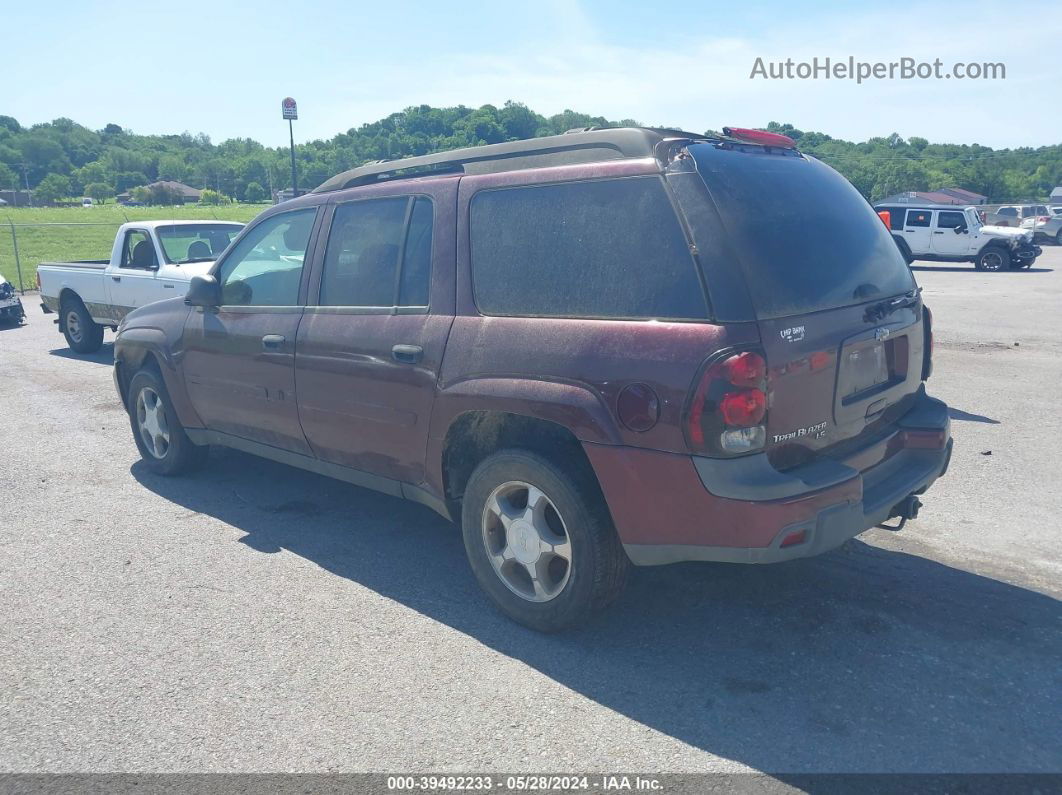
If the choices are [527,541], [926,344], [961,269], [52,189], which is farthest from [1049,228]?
[52,189]

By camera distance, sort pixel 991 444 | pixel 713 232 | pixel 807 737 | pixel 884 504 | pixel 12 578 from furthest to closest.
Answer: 1. pixel 991 444
2. pixel 12 578
3. pixel 884 504
4. pixel 713 232
5. pixel 807 737

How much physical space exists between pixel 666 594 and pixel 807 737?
4.03ft

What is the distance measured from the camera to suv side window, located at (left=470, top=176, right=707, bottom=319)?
10.8ft

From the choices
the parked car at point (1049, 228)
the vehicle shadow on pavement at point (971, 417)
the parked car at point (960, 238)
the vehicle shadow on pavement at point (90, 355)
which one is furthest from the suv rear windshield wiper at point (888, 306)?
the parked car at point (1049, 228)

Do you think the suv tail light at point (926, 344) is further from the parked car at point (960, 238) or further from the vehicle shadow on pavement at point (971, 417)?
the parked car at point (960, 238)

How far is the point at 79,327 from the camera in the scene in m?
12.1

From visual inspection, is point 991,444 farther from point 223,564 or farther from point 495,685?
point 223,564

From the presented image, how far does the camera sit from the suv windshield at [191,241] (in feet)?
35.1

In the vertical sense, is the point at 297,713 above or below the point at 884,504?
below

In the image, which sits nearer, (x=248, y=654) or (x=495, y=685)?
(x=495, y=685)

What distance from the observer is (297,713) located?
3.24 metres

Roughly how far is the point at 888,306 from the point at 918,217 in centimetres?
2502

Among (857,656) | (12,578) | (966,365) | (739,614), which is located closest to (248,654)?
(12,578)

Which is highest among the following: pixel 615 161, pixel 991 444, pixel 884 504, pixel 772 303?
pixel 615 161
